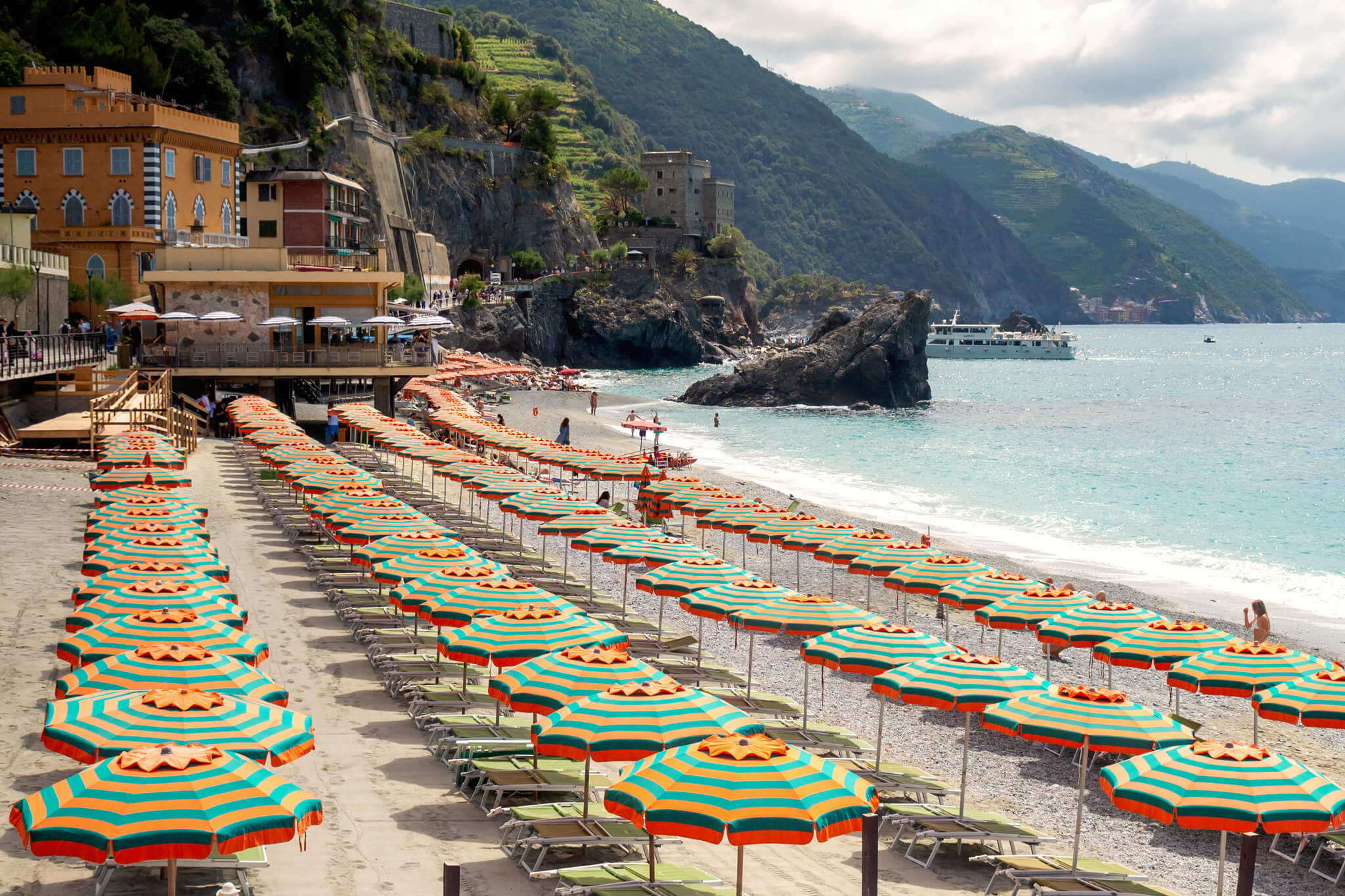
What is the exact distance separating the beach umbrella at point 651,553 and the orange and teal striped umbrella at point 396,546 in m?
2.52

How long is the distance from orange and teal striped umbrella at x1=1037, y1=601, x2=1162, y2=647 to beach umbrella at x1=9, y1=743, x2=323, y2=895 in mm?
10581

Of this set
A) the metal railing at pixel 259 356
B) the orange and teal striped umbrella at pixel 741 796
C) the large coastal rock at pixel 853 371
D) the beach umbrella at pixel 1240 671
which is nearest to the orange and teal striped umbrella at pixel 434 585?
the orange and teal striped umbrella at pixel 741 796

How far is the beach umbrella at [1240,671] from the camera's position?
13.3 meters

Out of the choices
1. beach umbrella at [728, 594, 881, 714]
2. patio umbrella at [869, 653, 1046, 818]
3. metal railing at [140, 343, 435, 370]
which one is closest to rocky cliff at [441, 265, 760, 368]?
metal railing at [140, 343, 435, 370]

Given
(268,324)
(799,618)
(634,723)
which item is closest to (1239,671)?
(799,618)

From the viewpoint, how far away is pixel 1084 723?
35.6ft

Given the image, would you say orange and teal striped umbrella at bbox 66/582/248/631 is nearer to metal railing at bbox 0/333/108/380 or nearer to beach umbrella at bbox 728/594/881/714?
beach umbrella at bbox 728/594/881/714

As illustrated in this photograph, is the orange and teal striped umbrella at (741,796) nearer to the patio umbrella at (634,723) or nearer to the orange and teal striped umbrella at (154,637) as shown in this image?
the patio umbrella at (634,723)

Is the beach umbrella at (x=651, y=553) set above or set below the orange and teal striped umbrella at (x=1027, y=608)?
above

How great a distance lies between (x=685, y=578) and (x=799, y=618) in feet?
7.18

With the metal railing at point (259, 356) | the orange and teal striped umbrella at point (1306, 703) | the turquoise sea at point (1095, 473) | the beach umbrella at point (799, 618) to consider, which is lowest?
the turquoise sea at point (1095, 473)

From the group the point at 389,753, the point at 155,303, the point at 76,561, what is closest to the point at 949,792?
the point at 389,753

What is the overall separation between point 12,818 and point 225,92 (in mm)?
74488

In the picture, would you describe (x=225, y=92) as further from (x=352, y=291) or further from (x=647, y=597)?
(x=647, y=597)
